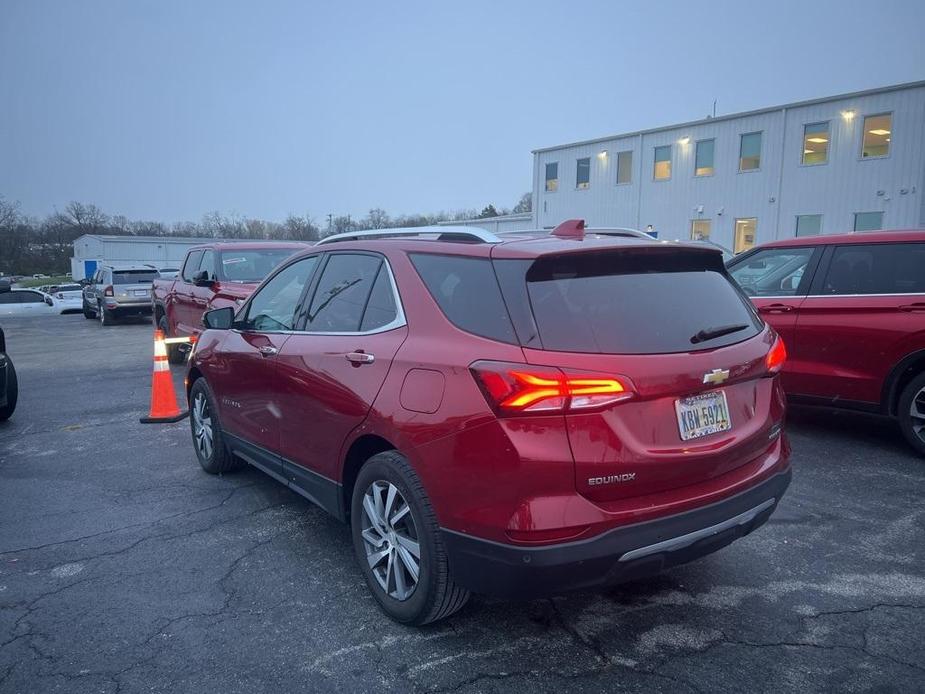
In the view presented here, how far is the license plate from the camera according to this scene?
2.73 m

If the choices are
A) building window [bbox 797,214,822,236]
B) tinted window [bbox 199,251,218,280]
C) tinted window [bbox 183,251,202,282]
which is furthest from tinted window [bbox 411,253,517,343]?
building window [bbox 797,214,822,236]

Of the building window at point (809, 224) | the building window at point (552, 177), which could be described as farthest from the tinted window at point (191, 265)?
the building window at point (552, 177)

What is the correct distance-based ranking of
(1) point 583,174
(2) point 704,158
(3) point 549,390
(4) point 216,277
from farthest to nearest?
(1) point 583,174 → (2) point 704,158 → (4) point 216,277 → (3) point 549,390

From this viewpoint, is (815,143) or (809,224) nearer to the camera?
(815,143)

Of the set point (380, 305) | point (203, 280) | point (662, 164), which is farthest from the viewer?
point (662, 164)

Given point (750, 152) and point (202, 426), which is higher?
point (750, 152)

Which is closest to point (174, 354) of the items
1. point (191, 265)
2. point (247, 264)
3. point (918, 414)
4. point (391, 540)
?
point (191, 265)

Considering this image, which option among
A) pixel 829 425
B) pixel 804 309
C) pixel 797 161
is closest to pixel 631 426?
pixel 804 309

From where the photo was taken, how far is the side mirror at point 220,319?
489cm

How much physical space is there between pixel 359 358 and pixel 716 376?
63.7 inches

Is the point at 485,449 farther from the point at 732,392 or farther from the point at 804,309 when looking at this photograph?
the point at 804,309

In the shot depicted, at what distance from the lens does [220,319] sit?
16.2 ft

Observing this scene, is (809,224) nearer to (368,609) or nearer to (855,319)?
(855,319)

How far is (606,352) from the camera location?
2619 millimetres
